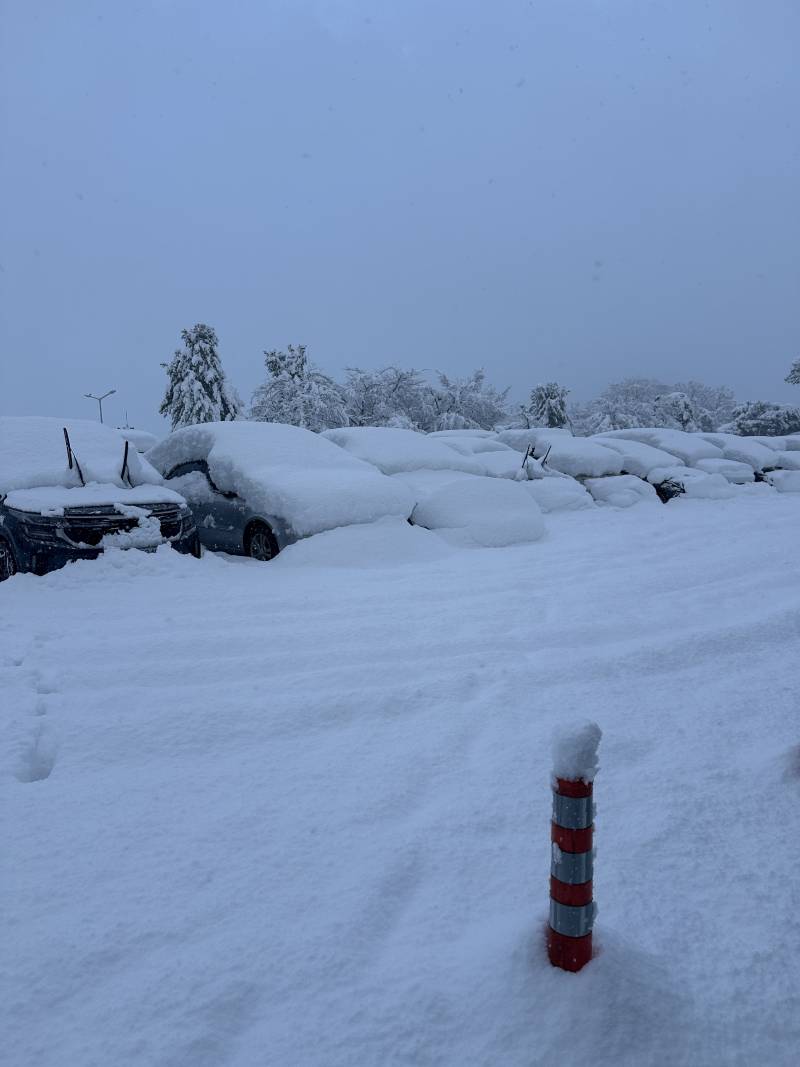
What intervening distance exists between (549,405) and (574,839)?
38.5 meters

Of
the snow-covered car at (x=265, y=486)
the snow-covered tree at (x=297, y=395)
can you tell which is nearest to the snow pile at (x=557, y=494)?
the snow-covered car at (x=265, y=486)

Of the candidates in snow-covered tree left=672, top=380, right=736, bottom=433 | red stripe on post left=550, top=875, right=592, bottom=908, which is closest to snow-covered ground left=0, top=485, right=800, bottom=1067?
red stripe on post left=550, top=875, right=592, bottom=908

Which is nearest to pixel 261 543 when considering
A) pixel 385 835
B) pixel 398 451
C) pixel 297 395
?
pixel 398 451

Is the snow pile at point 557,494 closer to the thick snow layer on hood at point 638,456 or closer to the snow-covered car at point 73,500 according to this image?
the thick snow layer on hood at point 638,456

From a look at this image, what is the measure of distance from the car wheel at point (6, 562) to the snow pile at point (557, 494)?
7.63 m

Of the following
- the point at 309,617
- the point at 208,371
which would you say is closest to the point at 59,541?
the point at 309,617

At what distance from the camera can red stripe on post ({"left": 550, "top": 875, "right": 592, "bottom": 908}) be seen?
1.76m

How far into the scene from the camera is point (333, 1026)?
5.68 ft

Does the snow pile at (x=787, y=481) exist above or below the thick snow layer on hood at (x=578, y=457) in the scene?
below

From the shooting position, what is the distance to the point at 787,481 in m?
16.1

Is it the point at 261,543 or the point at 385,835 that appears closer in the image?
the point at 385,835

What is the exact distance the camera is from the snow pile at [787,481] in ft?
52.5

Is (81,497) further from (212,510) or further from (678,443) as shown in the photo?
(678,443)

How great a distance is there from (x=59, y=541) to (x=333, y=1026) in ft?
17.2
